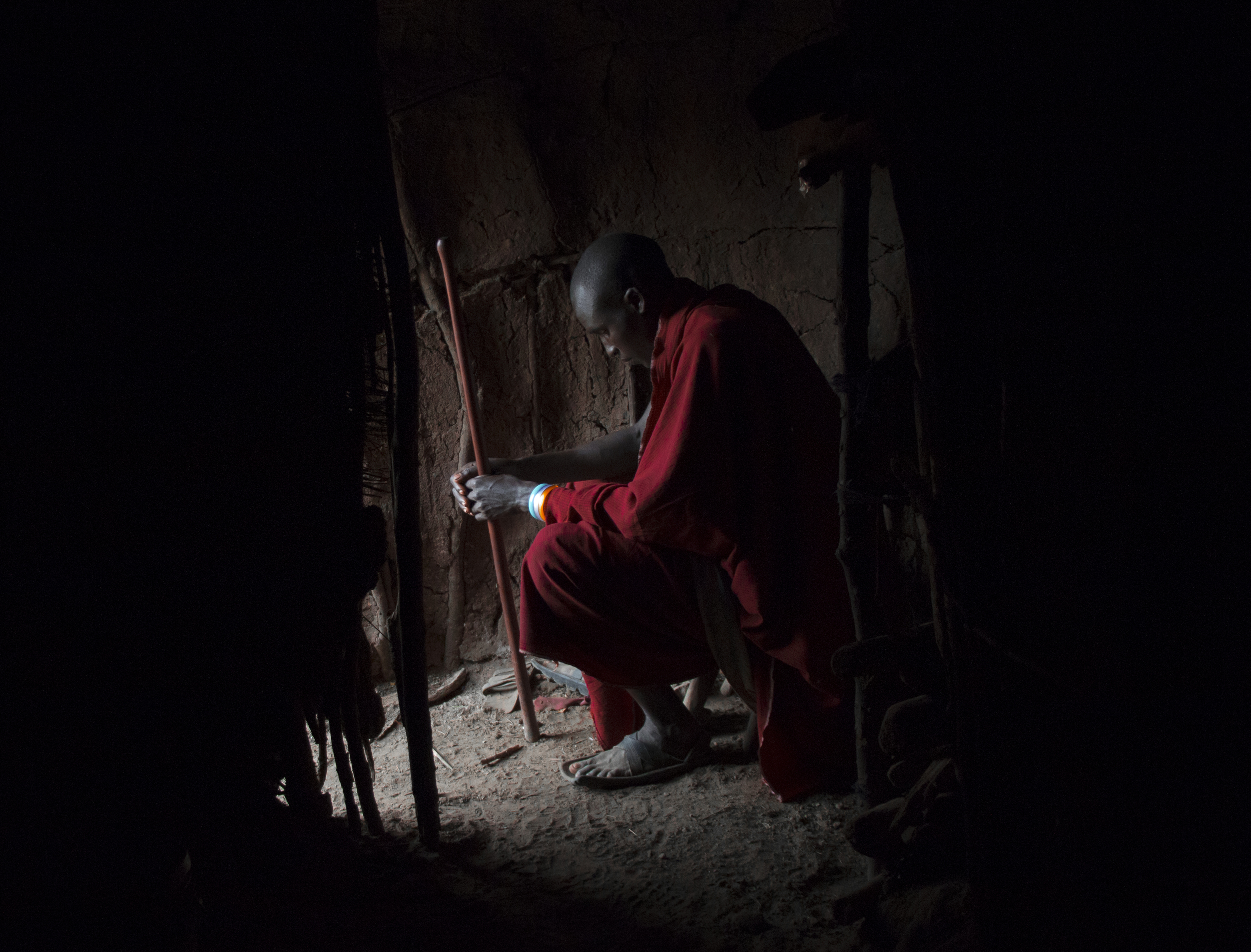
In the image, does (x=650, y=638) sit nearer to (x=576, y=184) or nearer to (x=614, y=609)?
(x=614, y=609)

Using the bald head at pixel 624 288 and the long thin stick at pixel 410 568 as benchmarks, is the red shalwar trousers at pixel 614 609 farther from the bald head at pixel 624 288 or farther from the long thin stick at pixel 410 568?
the bald head at pixel 624 288

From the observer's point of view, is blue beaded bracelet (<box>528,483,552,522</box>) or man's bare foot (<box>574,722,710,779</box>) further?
blue beaded bracelet (<box>528,483,552,522</box>)

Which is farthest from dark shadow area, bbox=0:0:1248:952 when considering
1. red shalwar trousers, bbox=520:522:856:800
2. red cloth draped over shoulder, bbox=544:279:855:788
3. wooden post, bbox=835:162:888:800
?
red shalwar trousers, bbox=520:522:856:800

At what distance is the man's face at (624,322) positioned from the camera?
226 centimetres

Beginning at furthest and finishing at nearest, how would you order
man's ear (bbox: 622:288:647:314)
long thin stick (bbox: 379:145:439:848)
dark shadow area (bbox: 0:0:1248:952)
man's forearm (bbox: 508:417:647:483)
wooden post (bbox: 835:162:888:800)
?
man's forearm (bbox: 508:417:647:483)
man's ear (bbox: 622:288:647:314)
long thin stick (bbox: 379:145:439:848)
wooden post (bbox: 835:162:888:800)
dark shadow area (bbox: 0:0:1248:952)

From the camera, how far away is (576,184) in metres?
2.79

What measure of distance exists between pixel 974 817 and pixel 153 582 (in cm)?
122

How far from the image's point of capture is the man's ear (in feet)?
7.36

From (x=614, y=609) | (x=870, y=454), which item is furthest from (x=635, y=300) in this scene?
(x=870, y=454)

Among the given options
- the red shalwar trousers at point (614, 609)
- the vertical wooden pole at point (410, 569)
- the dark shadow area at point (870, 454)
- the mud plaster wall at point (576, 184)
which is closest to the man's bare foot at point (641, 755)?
the red shalwar trousers at point (614, 609)

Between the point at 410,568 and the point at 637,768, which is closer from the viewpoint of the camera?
the point at 410,568

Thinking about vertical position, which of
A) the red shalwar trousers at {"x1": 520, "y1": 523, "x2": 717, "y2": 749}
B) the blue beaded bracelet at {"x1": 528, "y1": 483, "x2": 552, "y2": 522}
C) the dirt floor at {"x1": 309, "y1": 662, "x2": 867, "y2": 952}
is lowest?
the dirt floor at {"x1": 309, "y1": 662, "x2": 867, "y2": 952}

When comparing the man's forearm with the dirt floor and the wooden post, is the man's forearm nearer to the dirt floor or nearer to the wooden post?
the dirt floor

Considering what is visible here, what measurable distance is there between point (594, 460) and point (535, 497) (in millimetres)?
433
